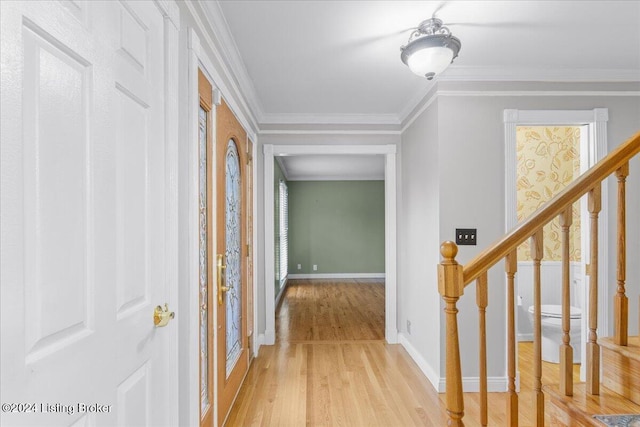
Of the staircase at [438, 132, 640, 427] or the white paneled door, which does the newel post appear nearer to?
the staircase at [438, 132, 640, 427]

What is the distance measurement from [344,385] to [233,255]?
1362 millimetres

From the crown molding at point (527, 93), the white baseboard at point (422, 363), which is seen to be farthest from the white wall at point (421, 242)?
the crown molding at point (527, 93)

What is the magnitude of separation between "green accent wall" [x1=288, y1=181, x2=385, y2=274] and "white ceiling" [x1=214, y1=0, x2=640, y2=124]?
474 centimetres

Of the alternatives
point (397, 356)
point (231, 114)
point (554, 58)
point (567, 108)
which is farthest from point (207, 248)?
point (567, 108)

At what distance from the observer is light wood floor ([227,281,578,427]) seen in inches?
88.7

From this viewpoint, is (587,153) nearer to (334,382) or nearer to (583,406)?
(583,406)

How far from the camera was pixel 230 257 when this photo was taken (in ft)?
8.07

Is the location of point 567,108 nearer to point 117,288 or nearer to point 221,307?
point 221,307

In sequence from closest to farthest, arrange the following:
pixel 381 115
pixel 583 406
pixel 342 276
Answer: pixel 583 406 < pixel 381 115 < pixel 342 276

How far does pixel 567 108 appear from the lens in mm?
2654

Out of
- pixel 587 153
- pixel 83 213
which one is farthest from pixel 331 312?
pixel 83 213

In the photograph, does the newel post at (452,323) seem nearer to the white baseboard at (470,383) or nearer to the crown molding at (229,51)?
the white baseboard at (470,383)

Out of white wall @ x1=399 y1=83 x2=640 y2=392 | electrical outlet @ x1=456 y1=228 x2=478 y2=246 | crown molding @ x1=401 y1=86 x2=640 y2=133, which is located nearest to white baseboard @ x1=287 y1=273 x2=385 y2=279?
white wall @ x1=399 y1=83 x2=640 y2=392

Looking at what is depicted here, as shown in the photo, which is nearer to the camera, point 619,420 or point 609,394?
point 619,420
